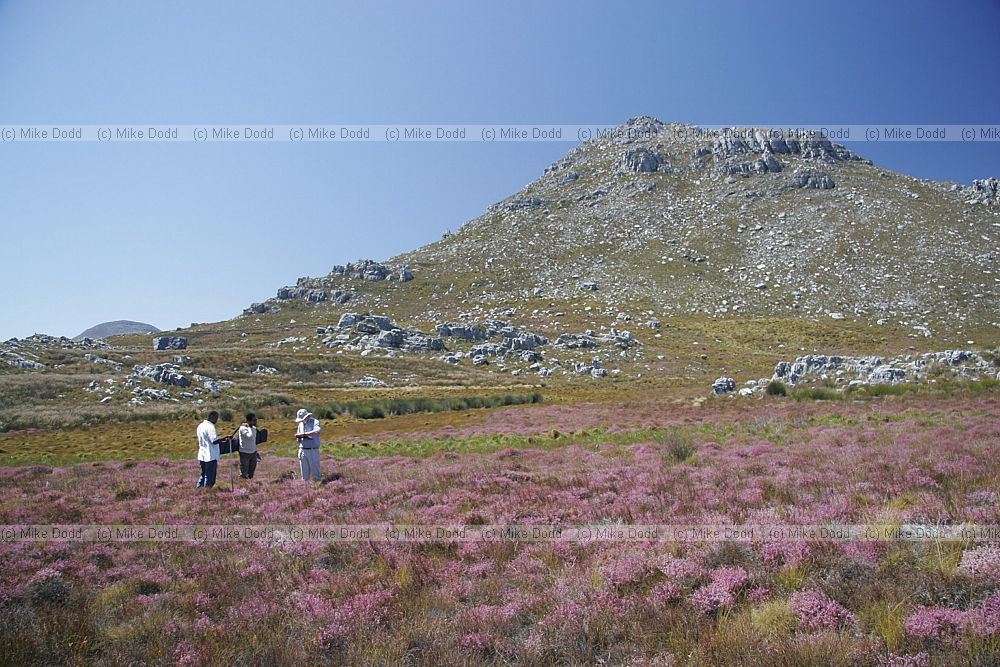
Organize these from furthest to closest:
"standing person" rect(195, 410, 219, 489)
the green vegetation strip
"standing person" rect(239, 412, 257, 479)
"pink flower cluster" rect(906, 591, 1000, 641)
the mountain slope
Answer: the mountain slope → the green vegetation strip → "standing person" rect(239, 412, 257, 479) → "standing person" rect(195, 410, 219, 489) → "pink flower cluster" rect(906, 591, 1000, 641)

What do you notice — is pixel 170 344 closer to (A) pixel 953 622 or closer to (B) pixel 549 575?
(B) pixel 549 575

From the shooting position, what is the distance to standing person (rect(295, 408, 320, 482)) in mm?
13844

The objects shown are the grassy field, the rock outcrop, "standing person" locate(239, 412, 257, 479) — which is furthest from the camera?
the rock outcrop

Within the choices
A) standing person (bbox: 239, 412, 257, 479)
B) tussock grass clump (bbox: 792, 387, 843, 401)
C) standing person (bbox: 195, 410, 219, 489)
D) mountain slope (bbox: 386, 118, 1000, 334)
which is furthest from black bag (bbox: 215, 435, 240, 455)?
mountain slope (bbox: 386, 118, 1000, 334)

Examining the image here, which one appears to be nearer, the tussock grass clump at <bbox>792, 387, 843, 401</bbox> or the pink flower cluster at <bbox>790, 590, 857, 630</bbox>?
the pink flower cluster at <bbox>790, 590, 857, 630</bbox>

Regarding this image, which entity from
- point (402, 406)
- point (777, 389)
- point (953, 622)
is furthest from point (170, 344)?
point (953, 622)

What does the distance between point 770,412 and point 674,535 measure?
19815mm

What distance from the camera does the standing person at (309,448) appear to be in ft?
45.4

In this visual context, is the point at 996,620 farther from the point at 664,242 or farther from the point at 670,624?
the point at 664,242

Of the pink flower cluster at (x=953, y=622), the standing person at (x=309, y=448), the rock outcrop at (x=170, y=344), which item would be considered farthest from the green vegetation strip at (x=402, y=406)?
the rock outcrop at (x=170, y=344)

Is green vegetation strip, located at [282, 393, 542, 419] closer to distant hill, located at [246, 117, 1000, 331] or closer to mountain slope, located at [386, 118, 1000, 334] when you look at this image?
distant hill, located at [246, 117, 1000, 331]

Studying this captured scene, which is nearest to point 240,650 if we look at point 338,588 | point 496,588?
point 338,588

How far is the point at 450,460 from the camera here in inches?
648

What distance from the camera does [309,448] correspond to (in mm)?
13945
